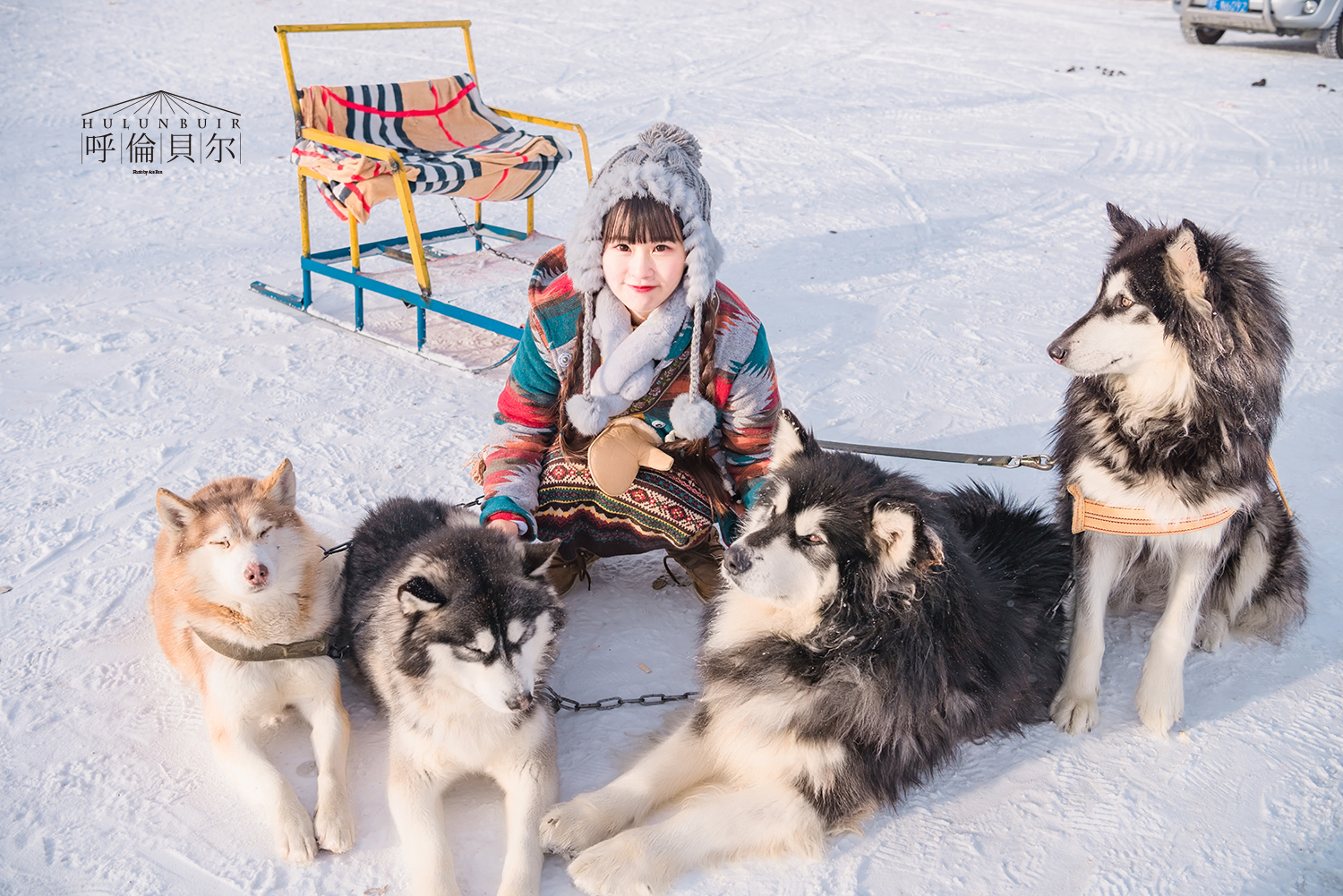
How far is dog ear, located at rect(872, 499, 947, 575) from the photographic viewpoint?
1812mm

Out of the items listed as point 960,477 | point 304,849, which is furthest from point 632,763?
point 960,477

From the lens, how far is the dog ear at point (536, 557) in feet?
6.82

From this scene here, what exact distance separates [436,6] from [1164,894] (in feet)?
39.2

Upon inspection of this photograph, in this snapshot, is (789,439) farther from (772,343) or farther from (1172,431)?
(772,343)

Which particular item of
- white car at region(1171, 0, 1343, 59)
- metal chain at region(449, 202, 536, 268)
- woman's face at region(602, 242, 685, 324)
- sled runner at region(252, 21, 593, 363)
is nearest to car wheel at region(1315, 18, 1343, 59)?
white car at region(1171, 0, 1343, 59)

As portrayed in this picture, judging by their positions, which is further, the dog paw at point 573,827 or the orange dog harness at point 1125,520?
the orange dog harness at point 1125,520

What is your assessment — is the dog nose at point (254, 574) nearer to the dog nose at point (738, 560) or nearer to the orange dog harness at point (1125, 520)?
the dog nose at point (738, 560)

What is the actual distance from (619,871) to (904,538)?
0.88 metres

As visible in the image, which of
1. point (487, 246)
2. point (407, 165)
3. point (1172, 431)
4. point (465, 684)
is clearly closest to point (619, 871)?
point (465, 684)

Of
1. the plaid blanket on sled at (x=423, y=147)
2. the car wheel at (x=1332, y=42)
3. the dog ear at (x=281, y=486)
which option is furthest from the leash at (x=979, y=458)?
the car wheel at (x=1332, y=42)

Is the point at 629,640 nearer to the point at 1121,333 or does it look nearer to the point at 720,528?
the point at 720,528

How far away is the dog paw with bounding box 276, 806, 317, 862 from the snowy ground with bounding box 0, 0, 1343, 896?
34 millimetres

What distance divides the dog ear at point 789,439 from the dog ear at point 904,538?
0.93 ft

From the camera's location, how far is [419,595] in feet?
6.26
